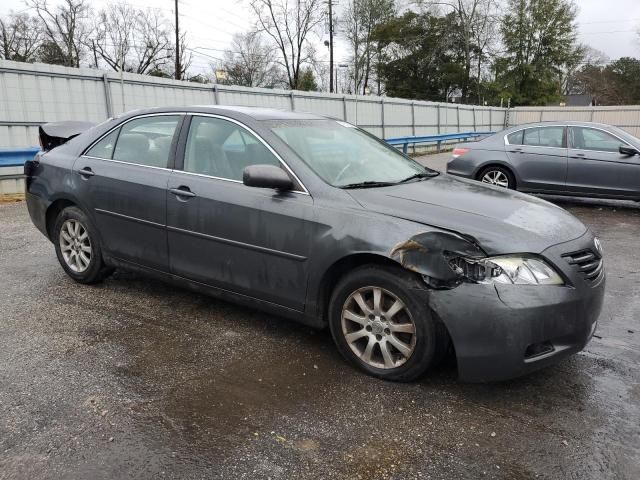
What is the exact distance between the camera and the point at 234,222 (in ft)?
12.1

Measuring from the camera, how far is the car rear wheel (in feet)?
31.4

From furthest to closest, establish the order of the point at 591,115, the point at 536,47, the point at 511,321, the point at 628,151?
the point at 536,47
the point at 591,115
the point at 628,151
the point at 511,321

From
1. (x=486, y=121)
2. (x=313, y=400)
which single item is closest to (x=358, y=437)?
(x=313, y=400)

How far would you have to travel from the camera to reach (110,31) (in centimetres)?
5588

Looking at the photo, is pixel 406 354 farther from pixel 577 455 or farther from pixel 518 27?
pixel 518 27

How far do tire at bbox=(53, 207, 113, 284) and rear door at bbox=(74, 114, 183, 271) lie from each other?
174 mm

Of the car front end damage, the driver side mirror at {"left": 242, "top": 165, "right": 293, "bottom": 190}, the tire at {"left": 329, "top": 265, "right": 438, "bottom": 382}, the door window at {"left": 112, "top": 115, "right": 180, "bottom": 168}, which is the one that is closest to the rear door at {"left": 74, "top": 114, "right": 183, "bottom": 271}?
the door window at {"left": 112, "top": 115, "right": 180, "bottom": 168}

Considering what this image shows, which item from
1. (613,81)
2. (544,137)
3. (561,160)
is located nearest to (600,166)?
(561,160)

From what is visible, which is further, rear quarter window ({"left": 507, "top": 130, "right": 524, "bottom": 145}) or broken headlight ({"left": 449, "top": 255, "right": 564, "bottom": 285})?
rear quarter window ({"left": 507, "top": 130, "right": 524, "bottom": 145})

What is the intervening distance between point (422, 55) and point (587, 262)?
172 ft

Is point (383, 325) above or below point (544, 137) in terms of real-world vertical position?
below

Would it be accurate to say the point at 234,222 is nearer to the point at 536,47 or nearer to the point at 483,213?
the point at 483,213

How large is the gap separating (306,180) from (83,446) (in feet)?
6.36

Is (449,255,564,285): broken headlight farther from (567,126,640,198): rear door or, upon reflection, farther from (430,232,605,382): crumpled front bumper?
(567,126,640,198): rear door
